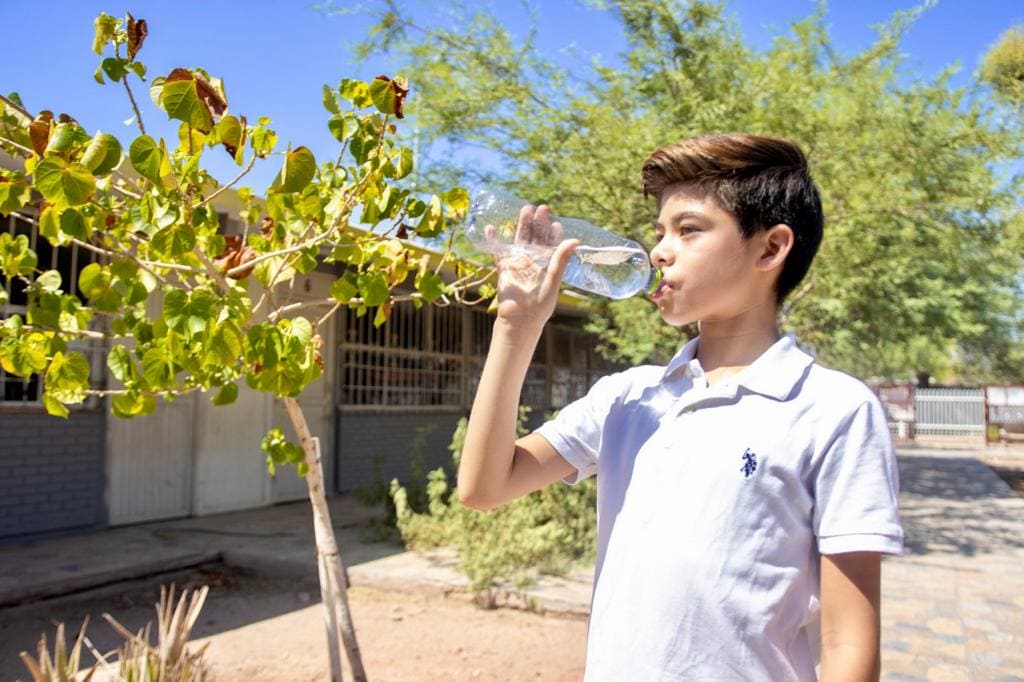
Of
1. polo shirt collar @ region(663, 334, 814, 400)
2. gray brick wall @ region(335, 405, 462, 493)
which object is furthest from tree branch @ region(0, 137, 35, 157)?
gray brick wall @ region(335, 405, 462, 493)

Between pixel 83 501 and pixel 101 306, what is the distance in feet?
17.9

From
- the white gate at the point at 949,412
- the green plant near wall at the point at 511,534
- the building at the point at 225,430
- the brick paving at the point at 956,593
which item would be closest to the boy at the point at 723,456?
the brick paving at the point at 956,593

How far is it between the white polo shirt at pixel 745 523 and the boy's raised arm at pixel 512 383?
0.24m

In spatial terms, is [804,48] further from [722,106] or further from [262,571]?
[262,571]

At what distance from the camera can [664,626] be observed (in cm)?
131

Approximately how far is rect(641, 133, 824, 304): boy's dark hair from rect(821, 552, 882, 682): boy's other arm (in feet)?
1.67

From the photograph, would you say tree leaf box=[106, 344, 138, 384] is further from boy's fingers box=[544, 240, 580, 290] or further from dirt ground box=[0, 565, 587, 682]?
dirt ground box=[0, 565, 587, 682]

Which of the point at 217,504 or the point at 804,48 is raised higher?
the point at 804,48

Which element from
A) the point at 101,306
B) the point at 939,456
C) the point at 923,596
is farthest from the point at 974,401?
the point at 101,306

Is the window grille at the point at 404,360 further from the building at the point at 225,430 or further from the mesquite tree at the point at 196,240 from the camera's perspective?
the mesquite tree at the point at 196,240

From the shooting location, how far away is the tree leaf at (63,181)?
5.82ft

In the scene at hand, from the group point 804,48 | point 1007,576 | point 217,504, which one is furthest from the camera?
point 217,504

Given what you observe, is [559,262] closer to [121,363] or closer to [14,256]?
[121,363]

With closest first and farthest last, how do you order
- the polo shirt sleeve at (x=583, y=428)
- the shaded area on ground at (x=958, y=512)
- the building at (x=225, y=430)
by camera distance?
the polo shirt sleeve at (x=583, y=428) < the building at (x=225, y=430) < the shaded area on ground at (x=958, y=512)
